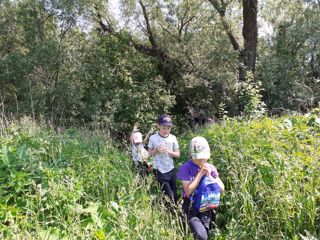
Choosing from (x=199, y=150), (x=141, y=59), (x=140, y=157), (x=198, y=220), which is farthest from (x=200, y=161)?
(x=141, y=59)

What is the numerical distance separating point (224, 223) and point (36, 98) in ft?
37.6

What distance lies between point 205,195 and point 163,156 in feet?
4.93

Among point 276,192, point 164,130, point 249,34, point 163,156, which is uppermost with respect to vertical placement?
point 249,34

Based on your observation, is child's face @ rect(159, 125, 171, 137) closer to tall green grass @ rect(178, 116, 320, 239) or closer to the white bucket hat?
tall green grass @ rect(178, 116, 320, 239)

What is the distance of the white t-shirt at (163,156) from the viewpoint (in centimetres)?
490

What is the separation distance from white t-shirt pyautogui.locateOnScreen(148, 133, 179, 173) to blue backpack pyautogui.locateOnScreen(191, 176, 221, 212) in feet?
4.47

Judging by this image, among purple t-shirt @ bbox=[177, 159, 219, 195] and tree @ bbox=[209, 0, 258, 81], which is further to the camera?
tree @ bbox=[209, 0, 258, 81]

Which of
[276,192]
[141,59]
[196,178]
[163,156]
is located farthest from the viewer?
[141,59]

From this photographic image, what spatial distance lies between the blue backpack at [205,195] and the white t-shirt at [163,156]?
4.47 feet

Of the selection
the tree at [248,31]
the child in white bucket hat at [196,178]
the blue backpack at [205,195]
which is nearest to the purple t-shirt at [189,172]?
the child in white bucket hat at [196,178]

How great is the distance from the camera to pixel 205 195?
11.5 feet

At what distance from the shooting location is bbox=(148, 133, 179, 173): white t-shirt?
4.90 metres

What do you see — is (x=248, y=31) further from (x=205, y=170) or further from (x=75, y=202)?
(x=75, y=202)

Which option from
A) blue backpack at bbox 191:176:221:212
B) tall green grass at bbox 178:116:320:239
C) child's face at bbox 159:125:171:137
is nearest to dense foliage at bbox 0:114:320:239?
tall green grass at bbox 178:116:320:239
